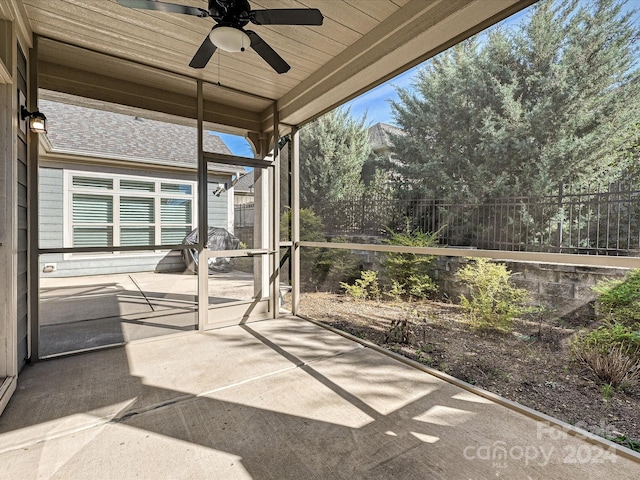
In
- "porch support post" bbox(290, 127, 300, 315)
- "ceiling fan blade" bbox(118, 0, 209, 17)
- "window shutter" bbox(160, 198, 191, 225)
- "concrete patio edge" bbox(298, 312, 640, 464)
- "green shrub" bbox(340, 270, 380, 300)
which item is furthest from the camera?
"window shutter" bbox(160, 198, 191, 225)

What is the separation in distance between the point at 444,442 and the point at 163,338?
9.99 feet

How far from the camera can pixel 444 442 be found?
173cm

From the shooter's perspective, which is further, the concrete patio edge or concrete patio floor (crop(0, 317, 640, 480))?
the concrete patio edge

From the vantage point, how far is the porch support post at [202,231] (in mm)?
3607

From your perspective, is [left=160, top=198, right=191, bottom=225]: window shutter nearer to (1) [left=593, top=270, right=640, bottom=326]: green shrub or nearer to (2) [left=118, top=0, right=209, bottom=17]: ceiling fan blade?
(2) [left=118, top=0, right=209, bottom=17]: ceiling fan blade

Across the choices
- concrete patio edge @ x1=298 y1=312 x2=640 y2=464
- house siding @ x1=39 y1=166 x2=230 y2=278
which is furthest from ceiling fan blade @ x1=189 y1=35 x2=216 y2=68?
house siding @ x1=39 y1=166 x2=230 y2=278

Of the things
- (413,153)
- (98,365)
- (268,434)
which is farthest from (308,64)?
(98,365)

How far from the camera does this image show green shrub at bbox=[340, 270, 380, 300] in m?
5.20

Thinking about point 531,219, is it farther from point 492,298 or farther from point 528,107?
point 528,107

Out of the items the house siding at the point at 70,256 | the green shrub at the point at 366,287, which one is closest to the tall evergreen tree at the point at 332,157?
the green shrub at the point at 366,287

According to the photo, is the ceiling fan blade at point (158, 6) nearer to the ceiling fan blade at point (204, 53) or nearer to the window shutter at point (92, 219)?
the ceiling fan blade at point (204, 53)

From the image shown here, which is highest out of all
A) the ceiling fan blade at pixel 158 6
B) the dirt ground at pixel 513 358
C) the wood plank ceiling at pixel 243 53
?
the wood plank ceiling at pixel 243 53

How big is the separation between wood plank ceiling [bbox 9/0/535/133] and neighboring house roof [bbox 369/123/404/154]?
179cm

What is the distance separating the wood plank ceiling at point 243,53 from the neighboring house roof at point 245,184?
32.0 inches
